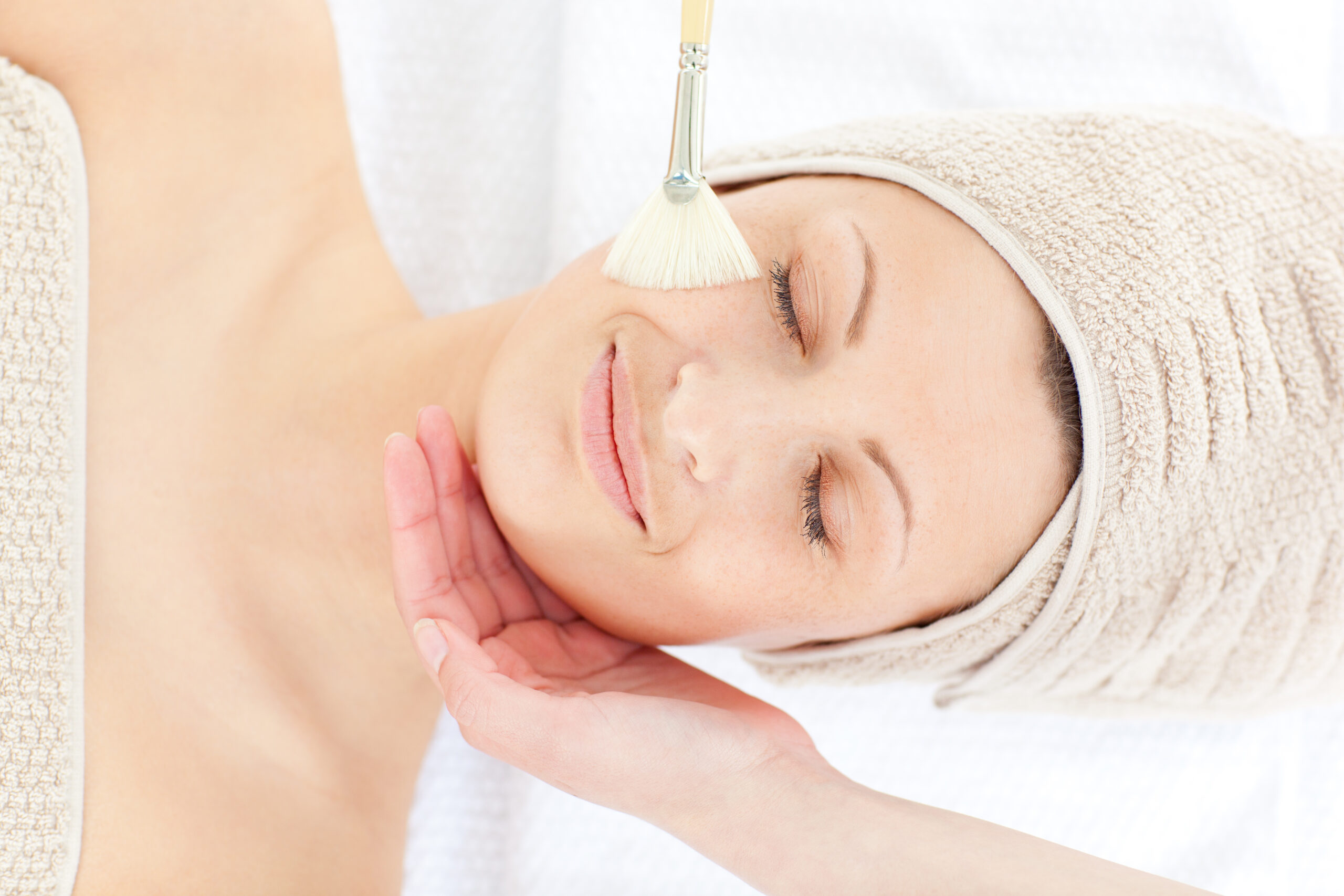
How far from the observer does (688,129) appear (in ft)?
2.99

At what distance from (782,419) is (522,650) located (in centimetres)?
42

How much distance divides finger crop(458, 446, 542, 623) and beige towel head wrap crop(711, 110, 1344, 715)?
37 cm

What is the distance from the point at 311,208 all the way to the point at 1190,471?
1095 millimetres

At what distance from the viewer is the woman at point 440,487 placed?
36.5 inches

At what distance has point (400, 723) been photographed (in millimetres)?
1284

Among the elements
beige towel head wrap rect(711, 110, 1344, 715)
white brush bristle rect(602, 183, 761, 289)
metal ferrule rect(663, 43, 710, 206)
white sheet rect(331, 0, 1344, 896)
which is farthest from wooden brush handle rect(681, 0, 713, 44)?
white sheet rect(331, 0, 1344, 896)

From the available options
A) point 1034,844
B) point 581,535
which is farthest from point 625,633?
point 1034,844

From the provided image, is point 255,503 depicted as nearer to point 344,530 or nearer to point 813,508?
point 344,530

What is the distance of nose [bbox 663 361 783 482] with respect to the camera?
34.8 inches

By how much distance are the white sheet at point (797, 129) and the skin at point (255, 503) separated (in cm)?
25

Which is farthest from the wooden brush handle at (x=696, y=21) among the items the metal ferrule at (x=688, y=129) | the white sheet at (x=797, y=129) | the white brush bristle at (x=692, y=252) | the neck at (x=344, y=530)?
the white sheet at (x=797, y=129)

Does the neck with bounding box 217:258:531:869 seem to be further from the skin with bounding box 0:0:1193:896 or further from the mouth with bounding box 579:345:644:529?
the mouth with bounding box 579:345:644:529

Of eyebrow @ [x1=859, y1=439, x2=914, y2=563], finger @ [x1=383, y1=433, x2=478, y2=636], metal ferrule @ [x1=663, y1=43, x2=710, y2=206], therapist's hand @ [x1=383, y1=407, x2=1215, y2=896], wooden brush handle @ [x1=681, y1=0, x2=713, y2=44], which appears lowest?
therapist's hand @ [x1=383, y1=407, x2=1215, y2=896]

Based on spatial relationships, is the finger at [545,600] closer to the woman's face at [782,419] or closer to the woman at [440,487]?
the woman at [440,487]
